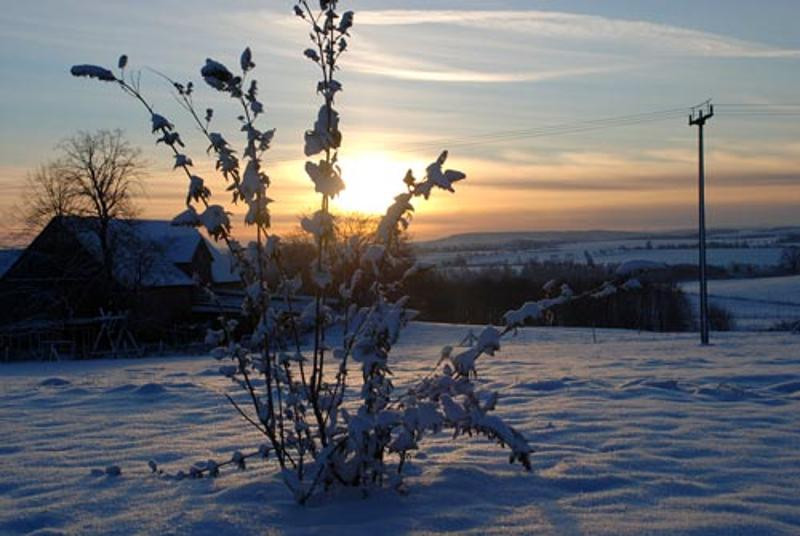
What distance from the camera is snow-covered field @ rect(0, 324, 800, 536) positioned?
4105 mm

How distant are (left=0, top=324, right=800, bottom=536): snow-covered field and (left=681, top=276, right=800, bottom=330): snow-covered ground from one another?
46494 millimetres

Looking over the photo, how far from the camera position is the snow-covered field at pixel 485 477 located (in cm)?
411

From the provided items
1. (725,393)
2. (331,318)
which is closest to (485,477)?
(331,318)

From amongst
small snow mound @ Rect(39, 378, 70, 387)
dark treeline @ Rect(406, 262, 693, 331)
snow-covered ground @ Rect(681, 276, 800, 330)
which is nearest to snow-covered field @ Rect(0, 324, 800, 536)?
small snow mound @ Rect(39, 378, 70, 387)

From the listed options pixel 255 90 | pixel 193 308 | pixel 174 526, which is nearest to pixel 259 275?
pixel 255 90

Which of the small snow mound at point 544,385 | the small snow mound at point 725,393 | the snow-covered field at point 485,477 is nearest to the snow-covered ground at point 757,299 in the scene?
the small snow mound at point 544,385

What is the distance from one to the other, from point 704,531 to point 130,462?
3.92 meters

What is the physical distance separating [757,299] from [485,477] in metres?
72.7

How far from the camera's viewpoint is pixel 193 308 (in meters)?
43.9

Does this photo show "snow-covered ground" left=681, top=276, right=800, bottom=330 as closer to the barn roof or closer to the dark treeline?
the dark treeline

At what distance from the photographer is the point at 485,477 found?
4.85 m

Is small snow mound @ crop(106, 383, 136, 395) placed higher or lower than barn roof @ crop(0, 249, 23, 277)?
lower

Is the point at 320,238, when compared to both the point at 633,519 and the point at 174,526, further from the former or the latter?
the point at 633,519

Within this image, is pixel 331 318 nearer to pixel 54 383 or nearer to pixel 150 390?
pixel 150 390
